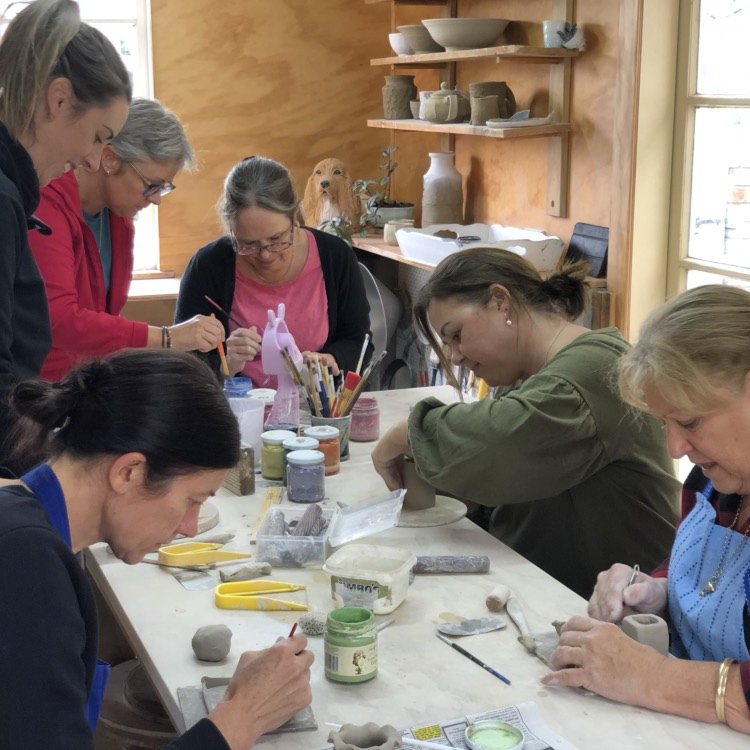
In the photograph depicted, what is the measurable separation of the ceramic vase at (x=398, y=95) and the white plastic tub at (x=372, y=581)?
3.20 m

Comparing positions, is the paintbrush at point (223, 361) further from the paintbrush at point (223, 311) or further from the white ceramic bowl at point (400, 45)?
the white ceramic bowl at point (400, 45)

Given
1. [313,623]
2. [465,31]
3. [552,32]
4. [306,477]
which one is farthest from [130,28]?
[313,623]

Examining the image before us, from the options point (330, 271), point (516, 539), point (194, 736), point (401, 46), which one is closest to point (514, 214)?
point (401, 46)

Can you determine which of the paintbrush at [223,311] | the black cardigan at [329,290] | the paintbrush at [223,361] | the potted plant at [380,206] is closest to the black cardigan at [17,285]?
the paintbrush at [223,361]

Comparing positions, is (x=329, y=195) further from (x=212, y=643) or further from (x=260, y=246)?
(x=212, y=643)

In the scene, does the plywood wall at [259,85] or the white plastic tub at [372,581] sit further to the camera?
the plywood wall at [259,85]

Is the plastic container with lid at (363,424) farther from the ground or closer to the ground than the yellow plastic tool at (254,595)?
farther from the ground

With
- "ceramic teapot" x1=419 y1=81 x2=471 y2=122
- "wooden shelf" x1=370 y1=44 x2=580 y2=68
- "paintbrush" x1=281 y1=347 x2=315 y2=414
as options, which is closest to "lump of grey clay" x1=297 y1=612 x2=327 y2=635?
"paintbrush" x1=281 y1=347 x2=315 y2=414

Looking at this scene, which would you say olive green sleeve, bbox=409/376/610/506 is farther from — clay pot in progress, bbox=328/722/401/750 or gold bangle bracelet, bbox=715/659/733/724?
clay pot in progress, bbox=328/722/401/750

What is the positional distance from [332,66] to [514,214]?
154 centimetres

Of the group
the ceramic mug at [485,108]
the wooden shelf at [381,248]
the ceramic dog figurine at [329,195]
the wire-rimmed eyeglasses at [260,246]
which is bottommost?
the wooden shelf at [381,248]

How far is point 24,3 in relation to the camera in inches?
83.5

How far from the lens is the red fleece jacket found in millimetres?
2680

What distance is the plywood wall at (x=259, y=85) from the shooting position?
4965mm
